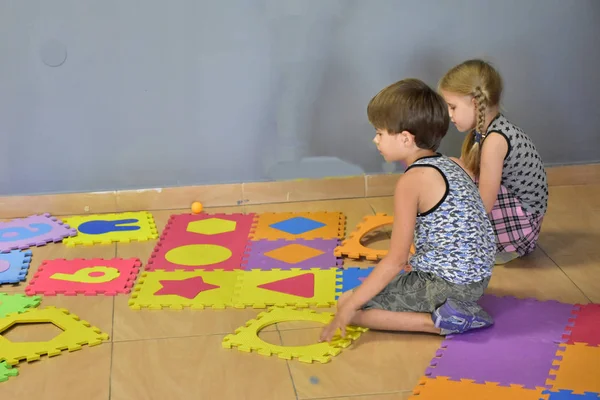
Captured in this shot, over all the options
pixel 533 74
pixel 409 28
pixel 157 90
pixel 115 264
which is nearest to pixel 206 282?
pixel 115 264

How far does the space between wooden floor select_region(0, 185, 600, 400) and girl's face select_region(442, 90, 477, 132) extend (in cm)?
49

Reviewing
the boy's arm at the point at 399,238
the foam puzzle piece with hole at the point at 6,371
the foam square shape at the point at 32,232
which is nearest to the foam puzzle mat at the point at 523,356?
the boy's arm at the point at 399,238

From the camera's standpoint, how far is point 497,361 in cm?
201

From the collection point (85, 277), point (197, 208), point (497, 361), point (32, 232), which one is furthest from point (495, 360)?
point (32, 232)

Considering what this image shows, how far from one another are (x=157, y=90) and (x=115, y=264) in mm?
802

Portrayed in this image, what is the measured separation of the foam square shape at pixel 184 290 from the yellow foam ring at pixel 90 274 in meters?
0.11

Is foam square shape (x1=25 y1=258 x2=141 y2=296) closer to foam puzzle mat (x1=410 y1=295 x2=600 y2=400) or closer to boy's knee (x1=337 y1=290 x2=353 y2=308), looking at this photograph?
boy's knee (x1=337 y1=290 x2=353 y2=308)

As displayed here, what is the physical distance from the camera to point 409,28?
125 inches

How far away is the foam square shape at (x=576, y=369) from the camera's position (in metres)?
1.88

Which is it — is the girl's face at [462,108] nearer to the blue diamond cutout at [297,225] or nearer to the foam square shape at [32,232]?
the blue diamond cutout at [297,225]

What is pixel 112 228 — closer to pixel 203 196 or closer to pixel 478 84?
pixel 203 196

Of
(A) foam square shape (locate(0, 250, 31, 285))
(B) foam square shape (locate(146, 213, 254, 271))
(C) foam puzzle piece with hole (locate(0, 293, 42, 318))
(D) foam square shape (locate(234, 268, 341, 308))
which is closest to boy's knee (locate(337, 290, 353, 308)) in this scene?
(D) foam square shape (locate(234, 268, 341, 308))

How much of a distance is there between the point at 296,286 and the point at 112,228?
0.89 metres

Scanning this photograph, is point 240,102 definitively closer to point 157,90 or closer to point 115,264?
point 157,90
